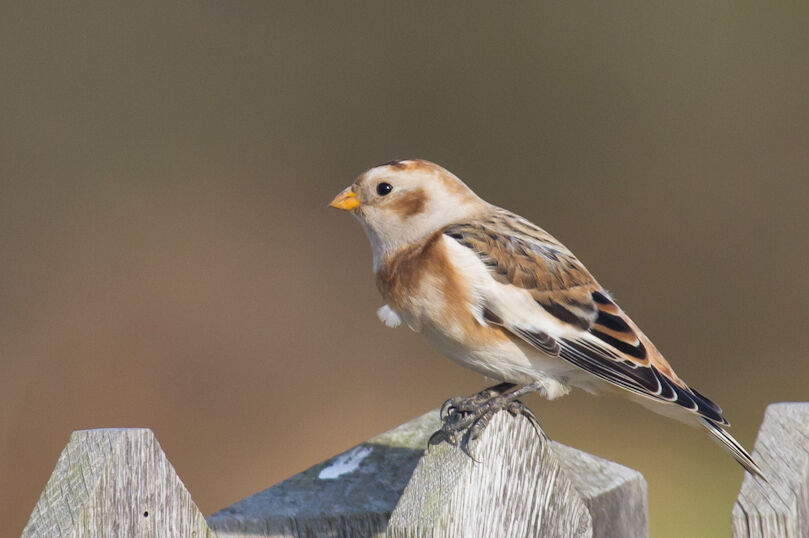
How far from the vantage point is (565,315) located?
300 centimetres

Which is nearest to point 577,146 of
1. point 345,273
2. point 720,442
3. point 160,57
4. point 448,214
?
point 345,273

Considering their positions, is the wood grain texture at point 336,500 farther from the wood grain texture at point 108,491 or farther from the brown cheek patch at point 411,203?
the brown cheek patch at point 411,203

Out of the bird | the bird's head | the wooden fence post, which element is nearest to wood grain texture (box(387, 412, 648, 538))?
the wooden fence post

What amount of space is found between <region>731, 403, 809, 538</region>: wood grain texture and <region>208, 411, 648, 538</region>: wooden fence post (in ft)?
0.89

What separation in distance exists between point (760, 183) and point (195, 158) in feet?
7.76

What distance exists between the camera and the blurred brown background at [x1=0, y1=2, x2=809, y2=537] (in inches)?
168

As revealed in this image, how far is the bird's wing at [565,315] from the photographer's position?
9.46 ft

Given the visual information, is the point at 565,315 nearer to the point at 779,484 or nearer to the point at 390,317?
the point at 390,317

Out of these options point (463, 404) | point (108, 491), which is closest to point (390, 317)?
point (463, 404)

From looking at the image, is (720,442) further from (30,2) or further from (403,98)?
(30,2)

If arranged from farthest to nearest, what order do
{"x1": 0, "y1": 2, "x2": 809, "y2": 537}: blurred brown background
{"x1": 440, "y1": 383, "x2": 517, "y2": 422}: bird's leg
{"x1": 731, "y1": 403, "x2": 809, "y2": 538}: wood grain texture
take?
1. {"x1": 0, "y1": 2, "x2": 809, "y2": 537}: blurred brown background
2. {"x1": 440, "y1": 383, "x2": 517, "y2": 422}: bird's leg
3. {"x1": 731, "y1": 403, "x2": 809, "y2": 538}: wood grain texture

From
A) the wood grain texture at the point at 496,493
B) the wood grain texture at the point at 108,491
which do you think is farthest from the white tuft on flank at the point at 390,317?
the wood grain texture at the point at 108,491

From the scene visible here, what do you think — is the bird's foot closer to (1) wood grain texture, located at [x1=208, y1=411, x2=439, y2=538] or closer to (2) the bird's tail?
(1) wood grain texture, located at [x1=208, y1=411, x2=439, y2=538]

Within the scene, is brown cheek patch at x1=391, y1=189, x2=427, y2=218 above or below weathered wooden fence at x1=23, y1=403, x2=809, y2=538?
above
